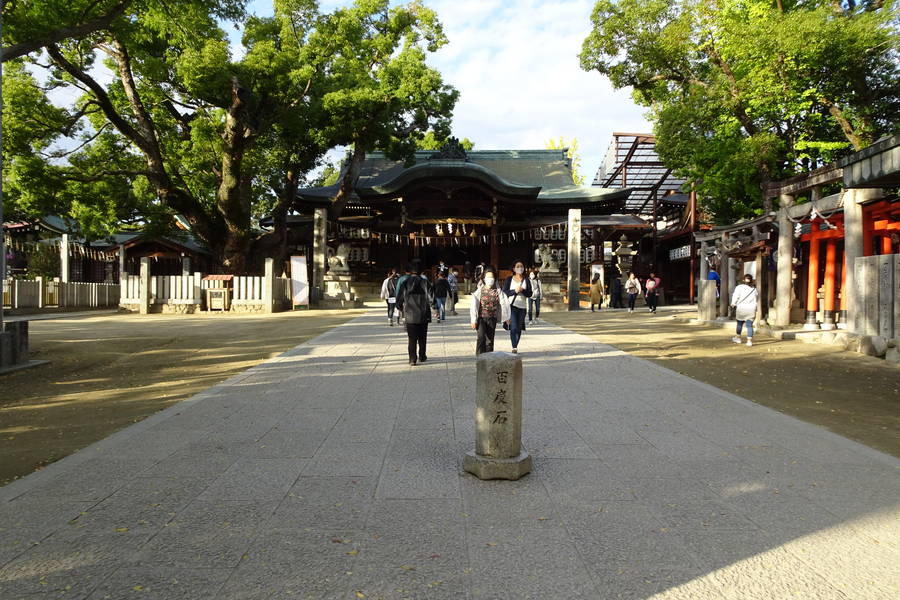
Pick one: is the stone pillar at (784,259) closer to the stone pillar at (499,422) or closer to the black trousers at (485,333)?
the black trousers at (485,333)

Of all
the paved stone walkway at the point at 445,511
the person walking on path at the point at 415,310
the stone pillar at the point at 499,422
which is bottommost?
the paved stone walkway at the point at 445,511

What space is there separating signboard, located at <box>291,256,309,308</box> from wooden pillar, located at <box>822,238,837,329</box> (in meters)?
15.7

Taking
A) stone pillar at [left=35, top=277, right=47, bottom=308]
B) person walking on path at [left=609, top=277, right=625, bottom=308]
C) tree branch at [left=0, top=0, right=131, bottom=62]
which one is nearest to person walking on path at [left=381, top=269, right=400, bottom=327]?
tree branch at [left=0, top=0, right=131, bottom=62]

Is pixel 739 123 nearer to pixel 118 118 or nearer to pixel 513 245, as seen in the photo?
pixel 513 245

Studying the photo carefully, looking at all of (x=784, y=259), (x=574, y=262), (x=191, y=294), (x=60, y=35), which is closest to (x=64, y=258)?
(x=191, y=294)

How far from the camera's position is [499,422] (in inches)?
142

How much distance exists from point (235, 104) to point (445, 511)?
733 inches

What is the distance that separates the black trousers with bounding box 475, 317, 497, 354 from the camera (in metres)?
8.16

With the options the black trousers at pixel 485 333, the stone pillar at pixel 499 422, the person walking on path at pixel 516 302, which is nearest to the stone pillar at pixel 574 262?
the person walking on path at pixel 516 302

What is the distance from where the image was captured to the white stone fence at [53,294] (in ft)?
62.7

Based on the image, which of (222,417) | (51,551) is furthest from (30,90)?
(51,551)

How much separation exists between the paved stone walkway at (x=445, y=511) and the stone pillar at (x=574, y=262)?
16.2 meters

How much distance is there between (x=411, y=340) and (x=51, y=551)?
224 inches

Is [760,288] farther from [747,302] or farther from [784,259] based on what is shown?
[747,302]
